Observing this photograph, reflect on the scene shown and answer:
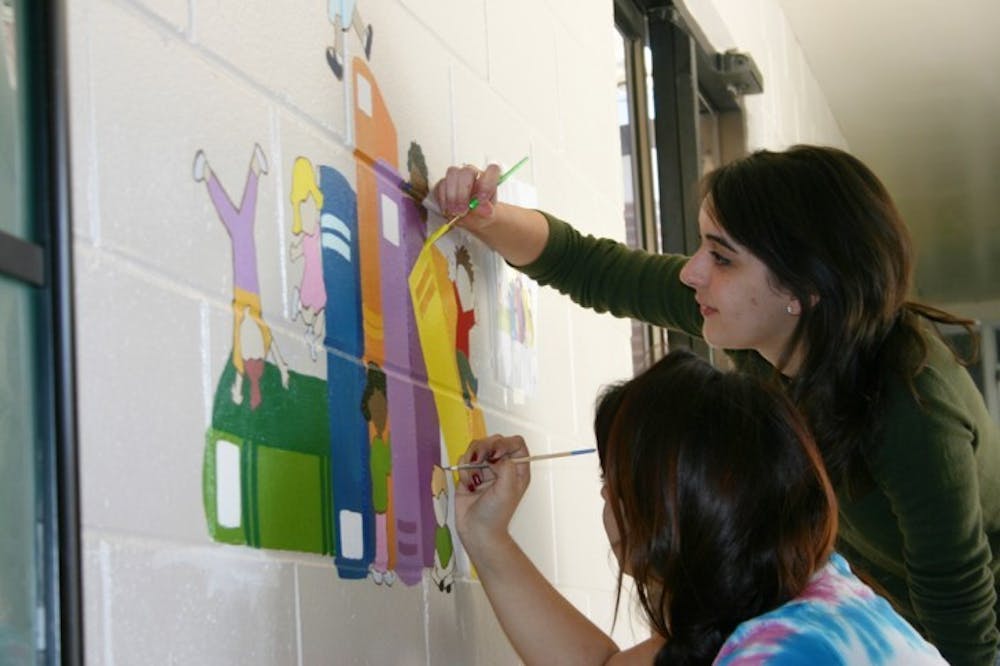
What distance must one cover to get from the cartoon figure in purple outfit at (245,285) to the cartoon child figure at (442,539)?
32 cm

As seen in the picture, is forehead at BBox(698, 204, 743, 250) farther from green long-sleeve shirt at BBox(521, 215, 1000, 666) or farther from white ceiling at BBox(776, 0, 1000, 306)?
white ceiling at BBox(776, 0, 1000, 306)

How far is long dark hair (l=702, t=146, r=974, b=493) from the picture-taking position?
4.91 feet

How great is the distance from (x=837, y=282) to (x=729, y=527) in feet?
1.49

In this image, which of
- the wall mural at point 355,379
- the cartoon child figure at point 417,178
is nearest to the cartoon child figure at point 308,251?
the wall mural at point 355,379

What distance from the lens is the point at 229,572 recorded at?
100cm

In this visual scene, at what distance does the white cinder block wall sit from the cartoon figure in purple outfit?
1 cm

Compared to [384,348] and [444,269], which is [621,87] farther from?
[384,348]

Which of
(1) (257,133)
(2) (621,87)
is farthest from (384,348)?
(2) (621,87)

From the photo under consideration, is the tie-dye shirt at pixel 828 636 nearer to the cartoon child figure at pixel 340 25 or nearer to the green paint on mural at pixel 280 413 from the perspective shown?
the green paint on mural at pixel 280 413

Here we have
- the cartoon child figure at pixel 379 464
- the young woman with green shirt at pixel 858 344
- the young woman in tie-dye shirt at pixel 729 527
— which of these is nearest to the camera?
the young woman in tie-dye shirt at pixel 729 527

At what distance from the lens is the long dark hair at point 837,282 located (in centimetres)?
150

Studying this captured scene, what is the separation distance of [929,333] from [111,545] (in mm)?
1017

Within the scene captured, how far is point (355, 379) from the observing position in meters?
1.23

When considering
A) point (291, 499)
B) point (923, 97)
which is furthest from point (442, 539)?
point (923, 97)
